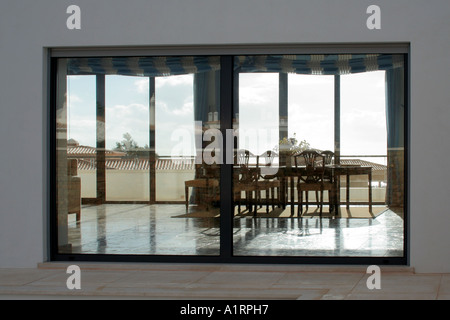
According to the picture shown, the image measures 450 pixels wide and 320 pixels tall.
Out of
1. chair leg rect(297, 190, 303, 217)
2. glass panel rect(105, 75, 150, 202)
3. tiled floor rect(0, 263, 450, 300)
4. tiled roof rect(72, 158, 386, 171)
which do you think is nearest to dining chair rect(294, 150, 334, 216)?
chair leg rect(297, 190, 303, 217)

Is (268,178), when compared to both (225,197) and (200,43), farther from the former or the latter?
(200,43)

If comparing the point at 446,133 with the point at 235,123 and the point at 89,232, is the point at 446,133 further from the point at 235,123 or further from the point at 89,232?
the point at 89,232

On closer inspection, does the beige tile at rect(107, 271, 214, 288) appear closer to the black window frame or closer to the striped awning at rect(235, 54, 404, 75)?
the black window frame

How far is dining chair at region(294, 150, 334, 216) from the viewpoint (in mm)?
5453

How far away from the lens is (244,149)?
18.0 feet

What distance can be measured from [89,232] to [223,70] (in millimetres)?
2070

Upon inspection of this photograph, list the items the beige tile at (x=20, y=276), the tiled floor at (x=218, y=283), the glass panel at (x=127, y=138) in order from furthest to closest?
the glass panel at (x=127, y=138) < the beige tile at (x=20, y=276) < the tiled floor at (x=218, y=283)

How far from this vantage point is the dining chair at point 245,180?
5473 millimetres

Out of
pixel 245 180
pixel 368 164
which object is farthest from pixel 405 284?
pixel 245 180

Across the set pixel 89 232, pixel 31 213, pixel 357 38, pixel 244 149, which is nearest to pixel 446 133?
pixel 357 38

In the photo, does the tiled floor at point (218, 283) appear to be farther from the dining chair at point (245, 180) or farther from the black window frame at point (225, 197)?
the dining chair at point (245, 180)

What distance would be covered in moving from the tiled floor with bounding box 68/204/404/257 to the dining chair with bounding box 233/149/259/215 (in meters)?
0.17

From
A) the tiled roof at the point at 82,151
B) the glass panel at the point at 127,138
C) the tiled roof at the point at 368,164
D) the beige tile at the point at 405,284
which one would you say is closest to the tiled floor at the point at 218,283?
the beige tile at the point at 405,284
